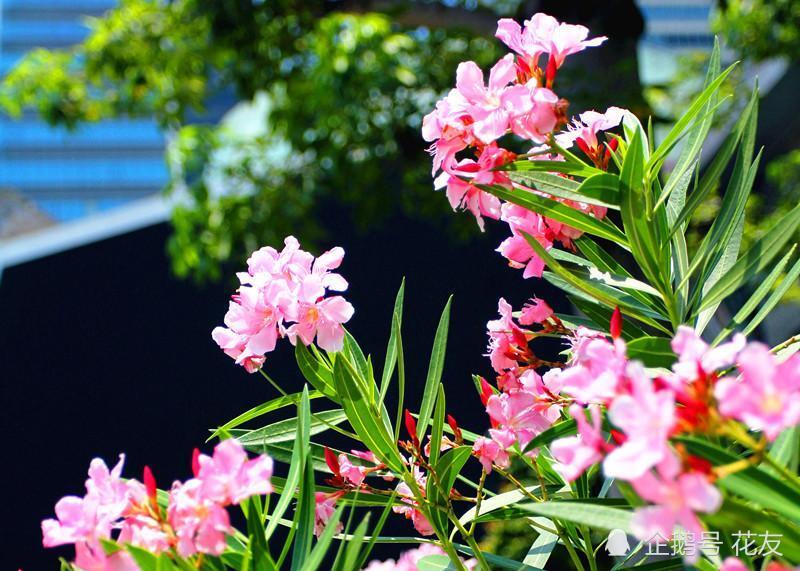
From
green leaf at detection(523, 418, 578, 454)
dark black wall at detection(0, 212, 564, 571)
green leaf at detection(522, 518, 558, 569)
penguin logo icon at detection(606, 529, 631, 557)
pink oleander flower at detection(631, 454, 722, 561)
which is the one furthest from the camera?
dark black wall at detection(0, 212, 564, 571)

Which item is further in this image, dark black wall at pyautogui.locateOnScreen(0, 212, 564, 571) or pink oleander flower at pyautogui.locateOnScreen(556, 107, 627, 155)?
dark black wall at pyautogui.locateOnScreen(0, 212, 564, 571)

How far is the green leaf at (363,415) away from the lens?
2.78 ft

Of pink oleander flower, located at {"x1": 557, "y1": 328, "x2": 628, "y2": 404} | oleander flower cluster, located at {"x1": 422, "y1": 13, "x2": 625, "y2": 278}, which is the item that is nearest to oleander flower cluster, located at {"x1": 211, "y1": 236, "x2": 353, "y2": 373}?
oleander flower cluster, located at {"x1": 422, "y1": 13, "x2": 625, "y2": 278}


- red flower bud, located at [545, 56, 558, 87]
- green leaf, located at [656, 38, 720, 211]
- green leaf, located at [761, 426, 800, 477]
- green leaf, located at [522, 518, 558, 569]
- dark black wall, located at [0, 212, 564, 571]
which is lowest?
dark black wall, located at [0, 212, 564, 571]

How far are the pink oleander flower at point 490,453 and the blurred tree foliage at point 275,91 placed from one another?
9.83 feet

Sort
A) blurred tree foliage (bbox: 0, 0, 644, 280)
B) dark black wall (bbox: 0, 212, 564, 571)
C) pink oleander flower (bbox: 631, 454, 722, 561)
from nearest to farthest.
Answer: pink oleander flower (bbox: 631, 454, 722, 561) < blurred tree foliage (bbox: 0, 0, 644, 280) < dark black wall (bbox: 0, 212, 564, 571)

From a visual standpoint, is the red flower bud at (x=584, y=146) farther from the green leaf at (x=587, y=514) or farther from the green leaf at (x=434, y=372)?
the green leaf at (x=587, y=514)

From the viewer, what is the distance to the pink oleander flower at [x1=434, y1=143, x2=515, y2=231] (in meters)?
0.78

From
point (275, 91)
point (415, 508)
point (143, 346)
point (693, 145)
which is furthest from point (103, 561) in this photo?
point (143, 346)

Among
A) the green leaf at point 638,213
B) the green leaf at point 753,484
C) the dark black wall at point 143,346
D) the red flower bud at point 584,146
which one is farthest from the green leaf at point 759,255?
the dark black wall at point 143,346

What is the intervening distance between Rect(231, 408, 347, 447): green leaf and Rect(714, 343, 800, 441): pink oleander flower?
499 millimetres

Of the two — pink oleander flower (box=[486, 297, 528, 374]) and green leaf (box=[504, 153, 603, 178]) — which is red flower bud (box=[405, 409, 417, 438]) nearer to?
pink oleander flower (box=[486, 297, 528, 374])

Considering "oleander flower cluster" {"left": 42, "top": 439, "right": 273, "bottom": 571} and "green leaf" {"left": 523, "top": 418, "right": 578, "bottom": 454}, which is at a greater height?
"oleander flower cluster" {"left": 42, "top": 439, "right": 273, "bottom": 571}

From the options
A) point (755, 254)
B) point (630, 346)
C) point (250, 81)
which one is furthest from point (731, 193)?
point (250, 81)
